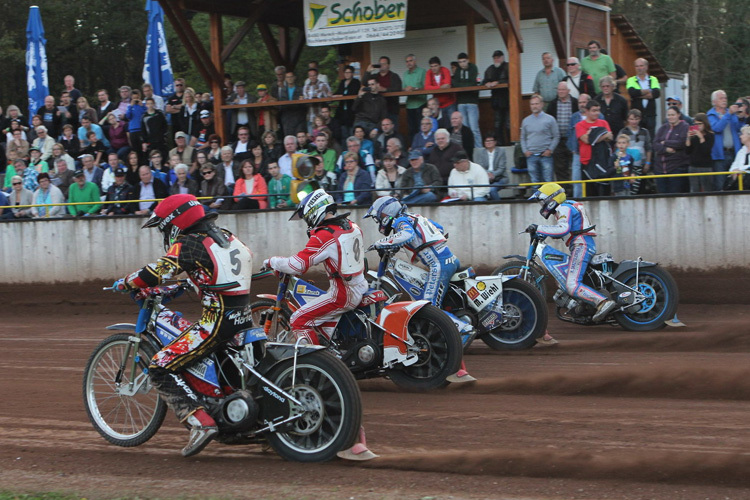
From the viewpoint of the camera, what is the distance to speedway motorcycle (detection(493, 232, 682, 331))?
39.0 feet

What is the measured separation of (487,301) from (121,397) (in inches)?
178

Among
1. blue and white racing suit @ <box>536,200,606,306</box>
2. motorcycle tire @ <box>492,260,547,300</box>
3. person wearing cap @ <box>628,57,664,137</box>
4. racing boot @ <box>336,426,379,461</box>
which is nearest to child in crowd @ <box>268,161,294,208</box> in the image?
motorcycle tire @ <box>492,260,547,300</box>

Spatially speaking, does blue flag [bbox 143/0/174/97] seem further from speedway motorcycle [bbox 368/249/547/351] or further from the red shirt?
speedway motorcycle [bbox 368/249/547/351]

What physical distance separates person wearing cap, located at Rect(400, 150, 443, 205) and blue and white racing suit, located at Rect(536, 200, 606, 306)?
3835 mm

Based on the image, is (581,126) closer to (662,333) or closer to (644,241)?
(644,241)

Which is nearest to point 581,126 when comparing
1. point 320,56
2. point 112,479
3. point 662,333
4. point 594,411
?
point 662,333

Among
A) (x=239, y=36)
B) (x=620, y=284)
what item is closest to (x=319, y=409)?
(x=620, y=284)

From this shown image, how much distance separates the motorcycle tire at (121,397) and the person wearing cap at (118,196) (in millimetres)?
10002

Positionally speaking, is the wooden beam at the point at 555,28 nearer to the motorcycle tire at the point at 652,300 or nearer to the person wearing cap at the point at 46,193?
the motorcycle tire at the point at 652,300

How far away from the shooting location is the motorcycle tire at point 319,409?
6.46 meters

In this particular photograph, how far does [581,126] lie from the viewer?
586 inches

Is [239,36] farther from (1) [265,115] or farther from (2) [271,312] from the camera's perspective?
(2) [271,312]

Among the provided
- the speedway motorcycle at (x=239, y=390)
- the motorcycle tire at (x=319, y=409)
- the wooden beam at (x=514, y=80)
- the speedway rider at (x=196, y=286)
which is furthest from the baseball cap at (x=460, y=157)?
the motorcycle tire at (x=319, y=409)

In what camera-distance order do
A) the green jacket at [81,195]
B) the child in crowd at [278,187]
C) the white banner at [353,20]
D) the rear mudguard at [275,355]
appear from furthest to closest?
the white banner at [353,20] → the green jacket at [81,195] → the child in crowd at [278,187] → the rear mudguard at [275,355]
